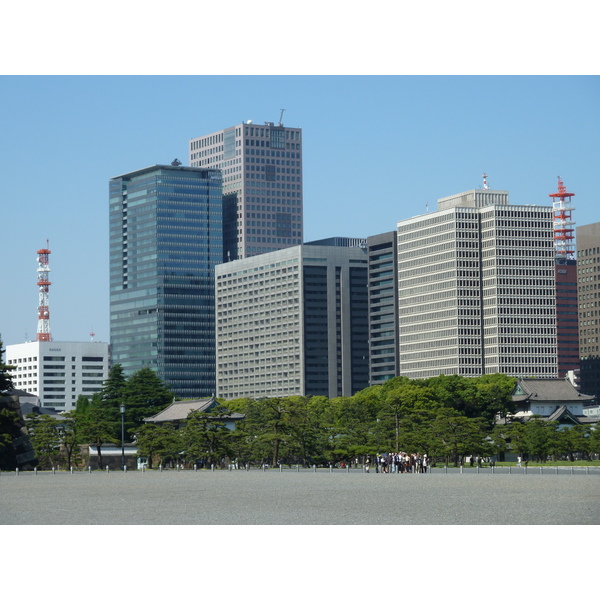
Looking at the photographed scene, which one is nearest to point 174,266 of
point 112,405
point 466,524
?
point 112,405

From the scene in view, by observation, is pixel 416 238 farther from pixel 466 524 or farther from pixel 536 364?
pixel 466 524

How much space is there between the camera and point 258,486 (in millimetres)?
36906

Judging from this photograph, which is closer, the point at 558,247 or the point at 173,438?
the point at 173,438

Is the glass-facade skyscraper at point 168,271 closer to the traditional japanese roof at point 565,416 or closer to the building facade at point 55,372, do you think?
the building facade at point 55,372

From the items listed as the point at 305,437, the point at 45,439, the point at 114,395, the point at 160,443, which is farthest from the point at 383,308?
the point at 45,439

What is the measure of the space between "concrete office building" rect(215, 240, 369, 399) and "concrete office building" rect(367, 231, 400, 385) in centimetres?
616

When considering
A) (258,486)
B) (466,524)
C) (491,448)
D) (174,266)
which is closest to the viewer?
(466,524)

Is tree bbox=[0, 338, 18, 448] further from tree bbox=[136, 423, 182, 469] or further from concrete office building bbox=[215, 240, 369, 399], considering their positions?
concrete office building bbox=[215, 240, 369, 399]

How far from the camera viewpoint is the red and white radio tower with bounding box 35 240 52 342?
18238 centimetres

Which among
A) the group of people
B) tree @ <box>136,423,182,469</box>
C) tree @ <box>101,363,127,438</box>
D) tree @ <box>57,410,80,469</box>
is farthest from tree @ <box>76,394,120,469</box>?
the group of people

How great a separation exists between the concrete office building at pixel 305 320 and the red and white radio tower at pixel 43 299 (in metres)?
31.3

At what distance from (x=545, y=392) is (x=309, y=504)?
7244 cm

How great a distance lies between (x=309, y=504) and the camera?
26703 mm

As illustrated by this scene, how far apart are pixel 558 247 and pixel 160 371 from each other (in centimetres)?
7149
